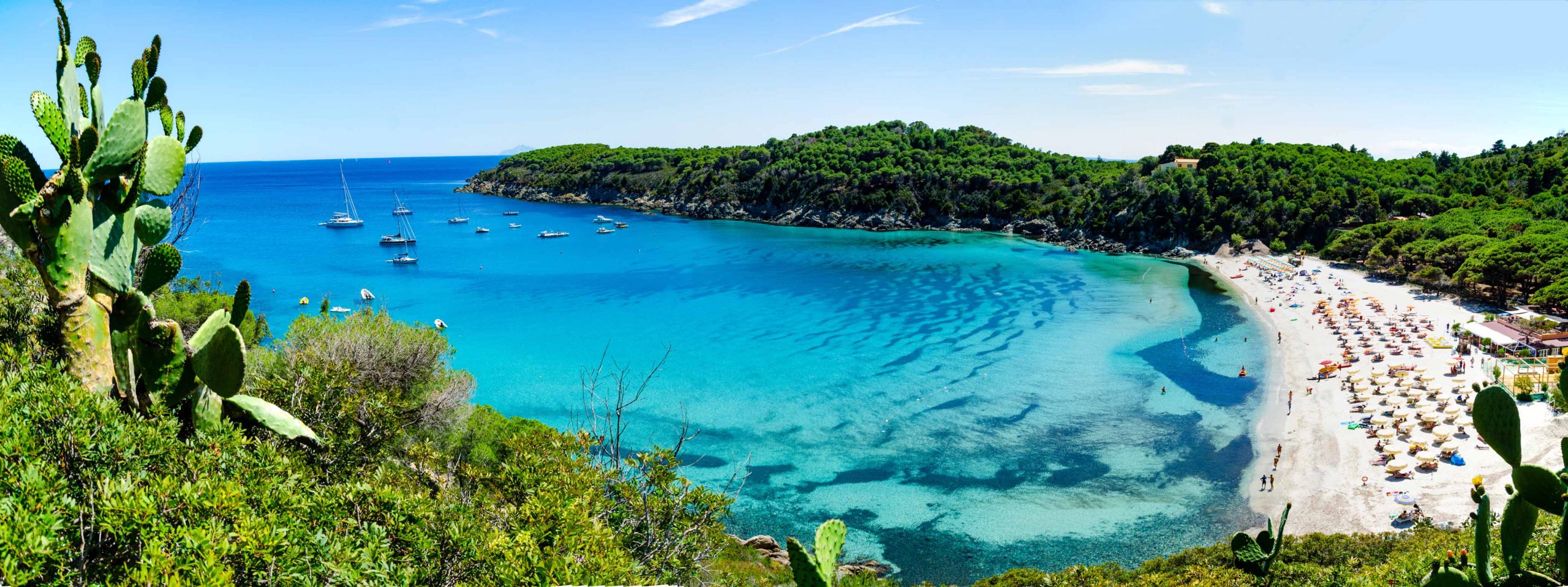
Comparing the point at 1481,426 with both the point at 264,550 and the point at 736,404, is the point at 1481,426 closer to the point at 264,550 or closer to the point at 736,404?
the point at 264,550

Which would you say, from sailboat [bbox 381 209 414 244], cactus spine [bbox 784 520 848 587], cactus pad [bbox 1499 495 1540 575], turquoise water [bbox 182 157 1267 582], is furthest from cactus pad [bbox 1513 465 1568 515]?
sailboat [bbox 381 209 414 244]

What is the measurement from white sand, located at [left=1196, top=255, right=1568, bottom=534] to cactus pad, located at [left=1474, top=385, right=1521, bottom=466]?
664 inches

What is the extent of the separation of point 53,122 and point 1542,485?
893 cm

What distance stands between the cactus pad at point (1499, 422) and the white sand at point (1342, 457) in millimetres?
16855

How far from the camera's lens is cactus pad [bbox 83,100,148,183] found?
497 cm

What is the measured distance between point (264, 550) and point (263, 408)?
108 inches

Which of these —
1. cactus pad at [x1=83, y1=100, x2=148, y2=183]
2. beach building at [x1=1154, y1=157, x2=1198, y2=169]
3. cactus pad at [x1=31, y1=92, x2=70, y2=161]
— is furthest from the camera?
beach building at [x1=1154, y1=157, x2=1198, y2=169]

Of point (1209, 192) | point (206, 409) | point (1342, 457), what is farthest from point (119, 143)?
point (1209, 192)

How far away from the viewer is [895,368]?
31625 millimetres

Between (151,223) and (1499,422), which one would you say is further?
(151,223)

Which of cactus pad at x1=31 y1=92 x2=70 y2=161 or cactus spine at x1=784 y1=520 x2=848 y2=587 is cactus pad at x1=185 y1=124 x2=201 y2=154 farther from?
cactus spine at x1=784 y1=520 x2=848 y2=587

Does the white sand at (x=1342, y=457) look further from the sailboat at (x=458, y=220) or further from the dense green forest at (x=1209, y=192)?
the sailboat at (x=458, y=220)

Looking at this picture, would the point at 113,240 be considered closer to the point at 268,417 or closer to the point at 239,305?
the point at 239,305

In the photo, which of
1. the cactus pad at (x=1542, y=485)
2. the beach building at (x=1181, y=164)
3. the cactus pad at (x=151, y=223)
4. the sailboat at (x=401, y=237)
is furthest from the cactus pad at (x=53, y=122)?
the beach building at (x=1181, y=164)
